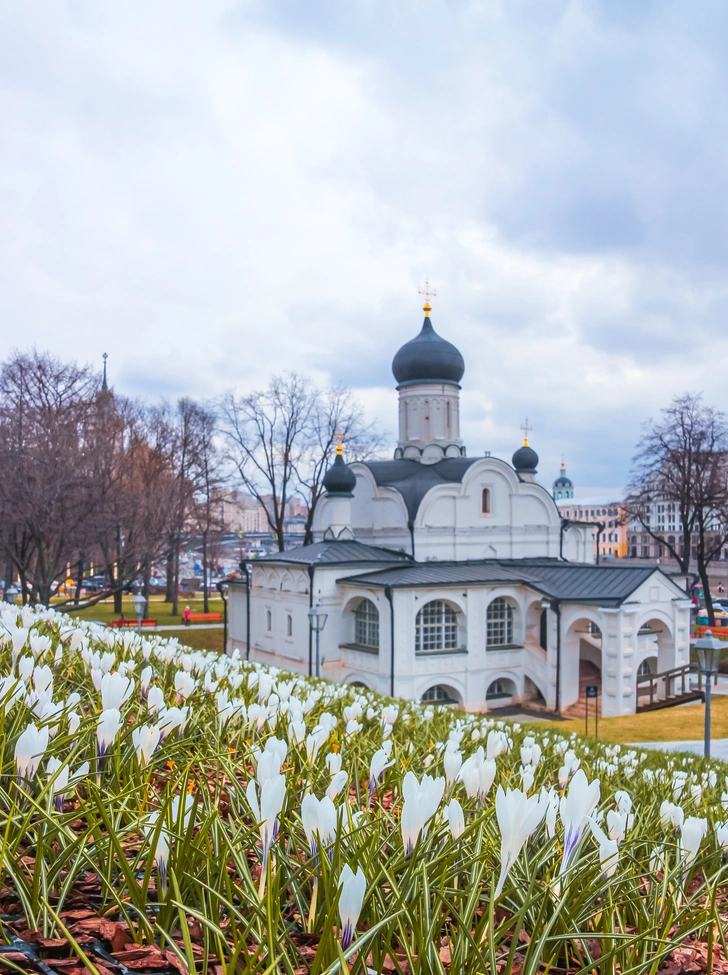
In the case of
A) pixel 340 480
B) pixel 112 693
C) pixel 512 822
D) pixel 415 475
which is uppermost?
pixel 415 475

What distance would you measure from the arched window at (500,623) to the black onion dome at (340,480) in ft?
22.6

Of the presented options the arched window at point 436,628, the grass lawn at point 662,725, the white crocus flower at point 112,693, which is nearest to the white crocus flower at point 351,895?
the white crocus flower at point 112,693

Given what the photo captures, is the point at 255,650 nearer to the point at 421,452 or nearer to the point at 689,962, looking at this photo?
the point at 421,452

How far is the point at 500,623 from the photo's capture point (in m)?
27.0

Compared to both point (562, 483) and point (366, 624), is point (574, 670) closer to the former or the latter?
point (366, 624)

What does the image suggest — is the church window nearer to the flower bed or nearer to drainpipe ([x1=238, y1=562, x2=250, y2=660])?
drainpipe ([x1=238, y1=562, x2=250, y2=660])

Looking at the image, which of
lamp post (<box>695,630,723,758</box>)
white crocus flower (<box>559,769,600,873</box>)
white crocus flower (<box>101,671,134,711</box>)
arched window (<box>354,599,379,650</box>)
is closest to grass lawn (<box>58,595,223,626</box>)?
arched window (<box>354,599,379,650</box>)

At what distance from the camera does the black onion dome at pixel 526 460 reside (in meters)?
34.8

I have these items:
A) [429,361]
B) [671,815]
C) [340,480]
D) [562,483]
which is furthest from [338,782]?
[562,483]

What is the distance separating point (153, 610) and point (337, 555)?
2293 cm

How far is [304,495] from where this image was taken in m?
39.7

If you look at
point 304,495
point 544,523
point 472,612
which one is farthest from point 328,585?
point 304,495

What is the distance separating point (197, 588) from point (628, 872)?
224 ft

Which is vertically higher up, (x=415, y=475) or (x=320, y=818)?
(x=415, y=475)
